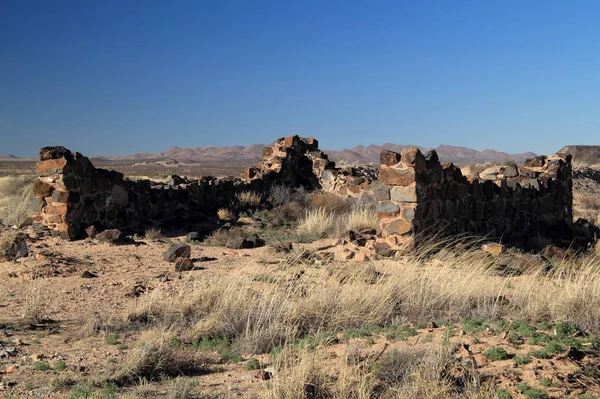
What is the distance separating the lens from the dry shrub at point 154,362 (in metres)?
4.88

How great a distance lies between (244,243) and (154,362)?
Answer: 6.63m

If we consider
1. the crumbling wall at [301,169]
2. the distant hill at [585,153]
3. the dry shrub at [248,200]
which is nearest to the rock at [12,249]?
the dry shrub at [248,200]

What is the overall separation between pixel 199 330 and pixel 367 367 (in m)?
2.05

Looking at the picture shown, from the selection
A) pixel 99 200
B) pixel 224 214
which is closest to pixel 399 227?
pixel 224 214

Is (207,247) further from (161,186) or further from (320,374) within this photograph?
(320,374)

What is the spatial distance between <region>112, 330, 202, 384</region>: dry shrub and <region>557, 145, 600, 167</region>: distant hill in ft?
139

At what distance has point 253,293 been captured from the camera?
7270mm

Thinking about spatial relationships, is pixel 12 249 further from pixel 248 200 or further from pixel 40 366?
pixel 248 200

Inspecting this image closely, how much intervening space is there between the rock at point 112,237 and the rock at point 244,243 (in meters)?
2.14

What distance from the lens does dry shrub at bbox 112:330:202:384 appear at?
488cm

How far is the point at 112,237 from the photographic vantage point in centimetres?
1197

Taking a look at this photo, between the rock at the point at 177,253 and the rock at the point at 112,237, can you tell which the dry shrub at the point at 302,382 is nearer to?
the rock at the point at 177,253

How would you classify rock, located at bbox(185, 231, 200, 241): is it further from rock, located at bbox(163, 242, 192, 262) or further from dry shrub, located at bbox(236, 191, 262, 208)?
dry shrub, located at bbox(236, 191, 262, 208)

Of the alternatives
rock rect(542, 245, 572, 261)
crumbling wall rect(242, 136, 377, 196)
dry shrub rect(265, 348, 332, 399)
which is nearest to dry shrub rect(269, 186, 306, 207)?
crumbling wall rect(242, 136, 377, 196)
